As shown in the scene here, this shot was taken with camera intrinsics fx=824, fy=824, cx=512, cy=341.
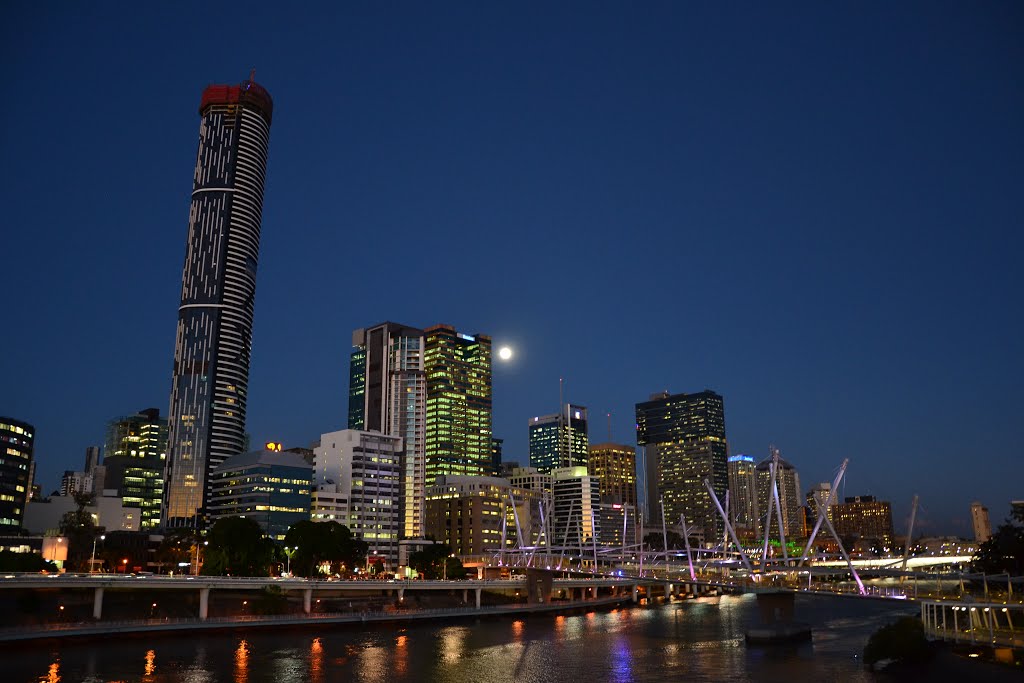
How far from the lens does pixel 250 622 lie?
110 metres

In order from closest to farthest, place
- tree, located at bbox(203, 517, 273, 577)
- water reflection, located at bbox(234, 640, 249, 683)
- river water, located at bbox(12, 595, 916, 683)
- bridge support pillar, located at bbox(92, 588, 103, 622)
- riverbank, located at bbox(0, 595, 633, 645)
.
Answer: water reflection, located at bbox(234, 640, 249, 683) → river water, located at bbox(12, 595, 916, 683) → riverbank, located at bbox(0, 595, 633, 645) → bridge support pillar, located at bbox(92, 588, 103, 622) → tree, located at bbox(203, 517, 273, 577)

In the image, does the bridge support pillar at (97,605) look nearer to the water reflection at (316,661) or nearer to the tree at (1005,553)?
the water reflection at (316,661)

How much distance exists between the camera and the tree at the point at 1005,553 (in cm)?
11769

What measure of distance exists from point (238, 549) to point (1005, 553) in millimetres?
126369

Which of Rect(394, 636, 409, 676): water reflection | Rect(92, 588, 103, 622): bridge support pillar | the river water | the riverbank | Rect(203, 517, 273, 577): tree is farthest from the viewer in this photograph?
Rect(203, 517, 273, 577): tree

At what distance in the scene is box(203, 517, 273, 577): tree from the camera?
150 metres

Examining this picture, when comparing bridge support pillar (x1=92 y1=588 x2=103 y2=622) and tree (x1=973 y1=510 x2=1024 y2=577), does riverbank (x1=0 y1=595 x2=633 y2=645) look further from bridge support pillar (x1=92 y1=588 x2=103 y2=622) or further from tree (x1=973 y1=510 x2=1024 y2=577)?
tree (x1=973 y1=510 x2=1024 y2=577)

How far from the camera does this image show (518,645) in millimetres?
99812

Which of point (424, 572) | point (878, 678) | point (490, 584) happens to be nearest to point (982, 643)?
point (878, 678)

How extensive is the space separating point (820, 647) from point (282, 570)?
416 feet

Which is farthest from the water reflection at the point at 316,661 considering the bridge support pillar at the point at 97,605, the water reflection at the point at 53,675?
the bridge support pillar at the point at 97,605

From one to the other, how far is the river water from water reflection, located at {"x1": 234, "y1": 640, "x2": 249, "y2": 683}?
95mm

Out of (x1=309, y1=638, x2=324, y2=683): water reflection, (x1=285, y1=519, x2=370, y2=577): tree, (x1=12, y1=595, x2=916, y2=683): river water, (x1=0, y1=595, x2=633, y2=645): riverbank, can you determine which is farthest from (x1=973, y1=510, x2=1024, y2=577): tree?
(x1=285, y1=519, x2=370, y2=577): tree

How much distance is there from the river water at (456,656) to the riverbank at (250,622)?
1.58m
